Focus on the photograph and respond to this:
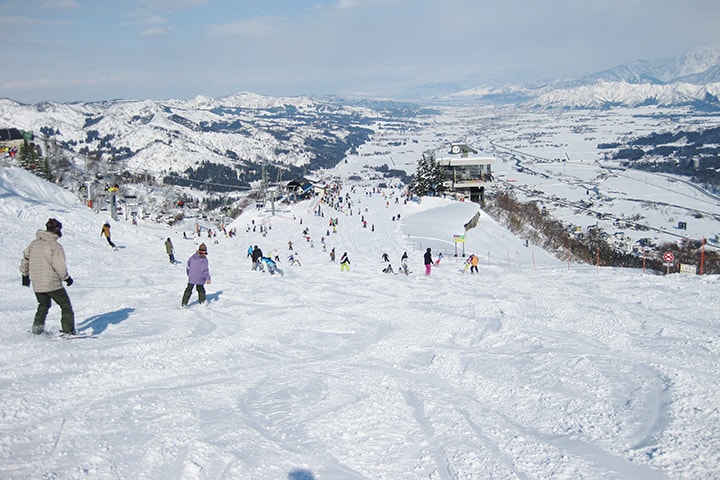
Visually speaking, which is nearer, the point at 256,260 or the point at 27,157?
the point at 256,260

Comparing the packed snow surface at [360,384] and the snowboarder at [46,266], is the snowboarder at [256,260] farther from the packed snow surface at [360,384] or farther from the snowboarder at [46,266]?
the snowboarder at [46,266]

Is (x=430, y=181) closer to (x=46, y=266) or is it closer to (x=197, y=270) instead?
(x=197, y=270)

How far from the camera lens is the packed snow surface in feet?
13.5

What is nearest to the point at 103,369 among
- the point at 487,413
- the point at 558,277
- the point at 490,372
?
the point at 487,413

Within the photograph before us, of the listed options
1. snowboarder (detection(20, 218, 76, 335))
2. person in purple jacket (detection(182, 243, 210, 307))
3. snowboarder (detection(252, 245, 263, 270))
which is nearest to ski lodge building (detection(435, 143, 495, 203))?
snowboarder (detection(252, 245, 263, 270))

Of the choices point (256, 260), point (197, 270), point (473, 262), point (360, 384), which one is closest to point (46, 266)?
point (197, 270)

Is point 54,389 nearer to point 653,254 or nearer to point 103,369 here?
point 103,369

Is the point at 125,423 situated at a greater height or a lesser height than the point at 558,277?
greater

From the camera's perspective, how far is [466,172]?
7088 cm

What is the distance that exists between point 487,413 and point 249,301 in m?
6.95

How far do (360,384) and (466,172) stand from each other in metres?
67.7

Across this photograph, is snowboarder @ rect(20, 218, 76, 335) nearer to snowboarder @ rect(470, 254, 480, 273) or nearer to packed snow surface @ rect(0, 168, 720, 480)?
packed snow surface @ rect(0, 168, 720, 480)

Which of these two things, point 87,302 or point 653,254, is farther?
point 653,254

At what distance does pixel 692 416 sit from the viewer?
506cm
